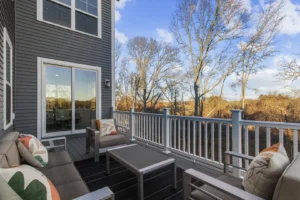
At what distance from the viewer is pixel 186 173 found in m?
1.47

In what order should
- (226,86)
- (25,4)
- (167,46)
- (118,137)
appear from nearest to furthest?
1. (118,137)
2. (25,4)
3. (226,86)
4. (167,46)

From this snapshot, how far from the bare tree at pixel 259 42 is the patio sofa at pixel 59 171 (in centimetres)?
963

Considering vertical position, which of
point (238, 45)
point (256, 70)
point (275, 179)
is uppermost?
point (238, 45)

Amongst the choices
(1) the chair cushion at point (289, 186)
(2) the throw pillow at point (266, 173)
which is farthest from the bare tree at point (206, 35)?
(1) the chair cushion at point (289, 186)

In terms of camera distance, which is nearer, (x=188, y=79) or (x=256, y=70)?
(x=256, y=70)

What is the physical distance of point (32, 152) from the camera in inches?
75.7

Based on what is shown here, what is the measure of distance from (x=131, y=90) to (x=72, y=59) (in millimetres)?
7898

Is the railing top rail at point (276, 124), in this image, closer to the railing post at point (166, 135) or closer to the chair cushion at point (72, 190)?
the railing post at point (166, 135)

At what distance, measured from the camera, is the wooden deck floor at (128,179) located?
2162 mm

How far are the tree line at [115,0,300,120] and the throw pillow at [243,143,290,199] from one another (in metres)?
7.84

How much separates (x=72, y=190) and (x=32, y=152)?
879 millimetres

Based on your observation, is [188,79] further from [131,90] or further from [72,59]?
[72,59]

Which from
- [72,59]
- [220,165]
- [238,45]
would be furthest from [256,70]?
[72,59]

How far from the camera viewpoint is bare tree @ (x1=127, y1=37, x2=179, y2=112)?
39.7 ft
